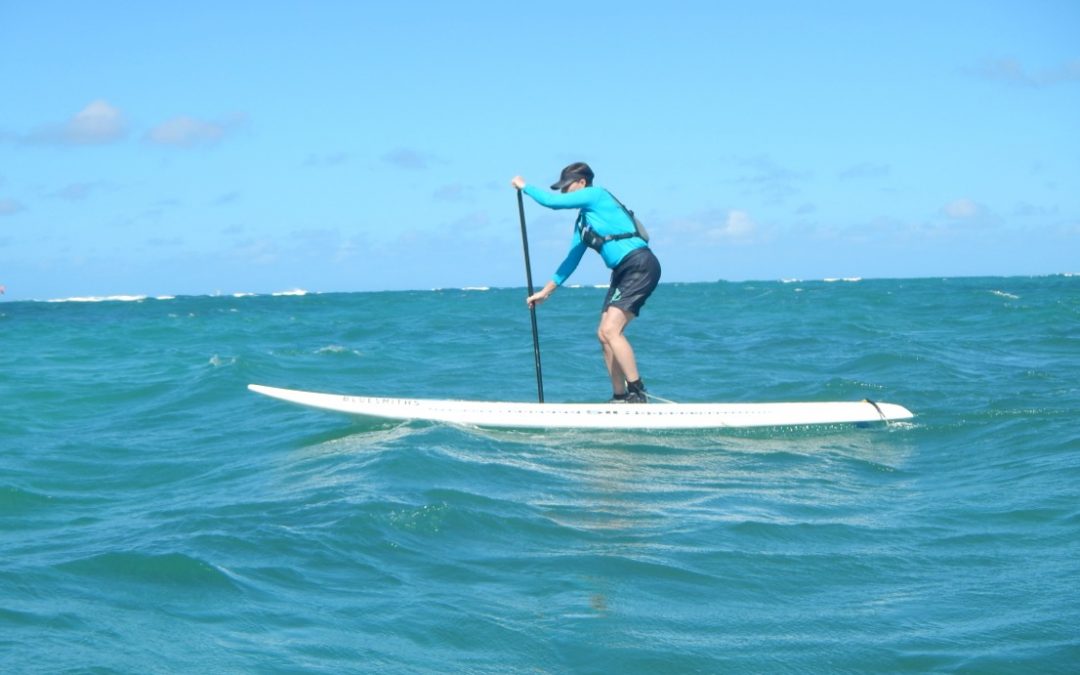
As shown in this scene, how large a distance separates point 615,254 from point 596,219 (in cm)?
35

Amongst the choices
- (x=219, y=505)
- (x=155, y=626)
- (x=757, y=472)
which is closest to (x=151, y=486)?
(x=219, y=505)

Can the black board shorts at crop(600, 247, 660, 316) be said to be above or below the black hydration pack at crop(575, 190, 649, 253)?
below

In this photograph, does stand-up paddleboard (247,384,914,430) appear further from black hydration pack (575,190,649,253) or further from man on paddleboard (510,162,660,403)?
black hydration pack (575,190,649,253)

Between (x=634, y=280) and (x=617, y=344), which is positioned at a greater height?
(x=634, y=280)

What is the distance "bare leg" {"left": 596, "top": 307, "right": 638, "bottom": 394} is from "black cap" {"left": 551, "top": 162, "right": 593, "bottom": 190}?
1.14m

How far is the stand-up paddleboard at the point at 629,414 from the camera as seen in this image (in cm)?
961

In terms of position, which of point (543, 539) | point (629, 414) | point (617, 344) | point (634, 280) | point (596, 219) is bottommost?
point (543, 539)

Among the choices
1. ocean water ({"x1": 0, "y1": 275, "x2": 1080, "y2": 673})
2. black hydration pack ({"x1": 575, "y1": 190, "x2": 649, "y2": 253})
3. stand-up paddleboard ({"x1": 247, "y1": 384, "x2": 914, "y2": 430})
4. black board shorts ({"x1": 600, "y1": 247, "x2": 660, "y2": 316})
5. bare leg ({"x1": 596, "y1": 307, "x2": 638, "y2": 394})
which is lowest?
ocean water ({"x1": 0, "y1": 275, "x2": 1080, "y2": 673})

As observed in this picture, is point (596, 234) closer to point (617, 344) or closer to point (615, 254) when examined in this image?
point (615, 254)

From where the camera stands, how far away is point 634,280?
9.61 metres

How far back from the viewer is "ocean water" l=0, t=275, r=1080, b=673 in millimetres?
4355

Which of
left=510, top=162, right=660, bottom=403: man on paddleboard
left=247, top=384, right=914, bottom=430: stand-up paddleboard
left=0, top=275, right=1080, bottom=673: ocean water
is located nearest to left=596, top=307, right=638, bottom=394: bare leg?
left=510, top=162, right=660, bottom=403: man on paddleboard

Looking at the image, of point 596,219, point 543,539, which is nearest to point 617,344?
point 596,219

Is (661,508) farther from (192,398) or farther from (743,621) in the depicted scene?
(192,398)
